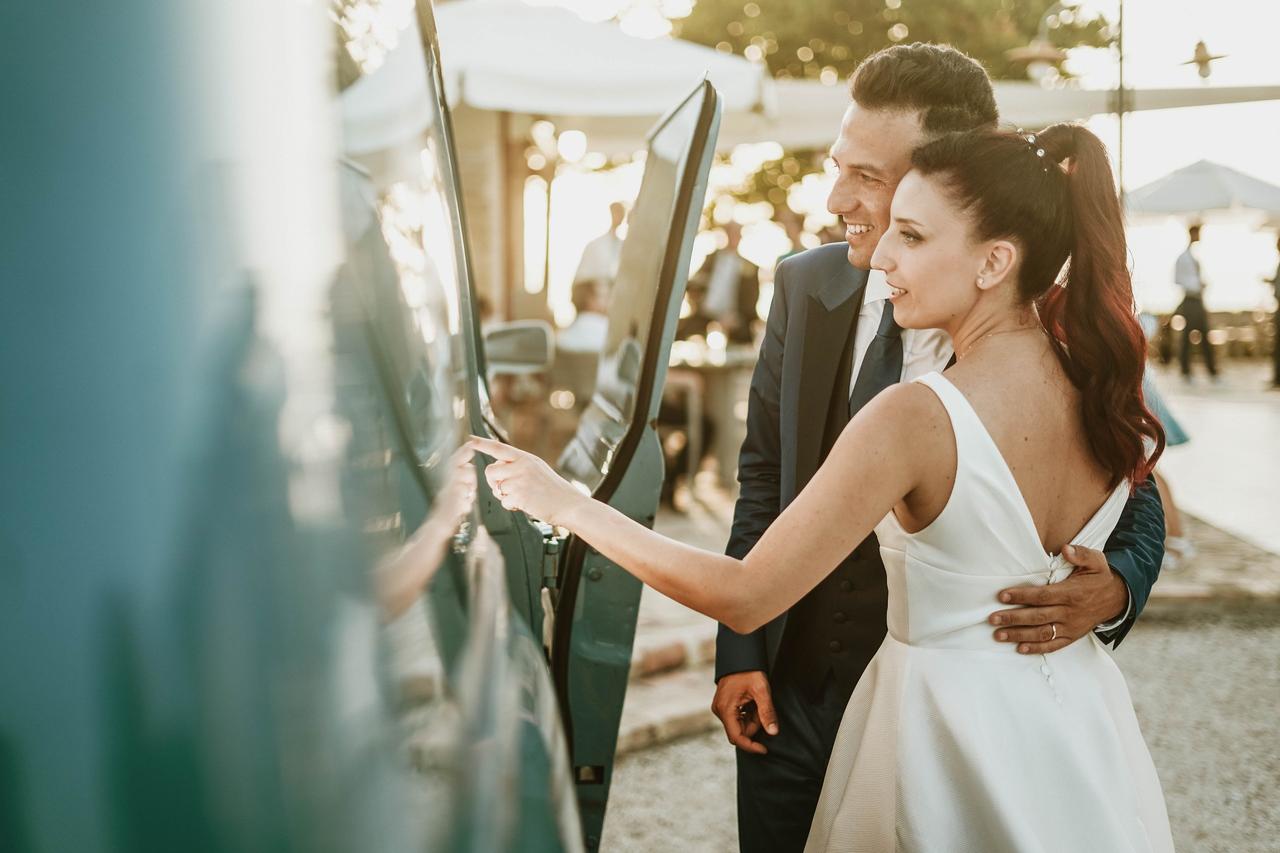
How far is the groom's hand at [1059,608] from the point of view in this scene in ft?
6.04

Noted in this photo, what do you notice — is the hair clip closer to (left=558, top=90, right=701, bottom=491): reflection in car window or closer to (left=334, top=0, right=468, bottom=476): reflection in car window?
(left=558, top=90, right=701, bottom=491): reflection in car window

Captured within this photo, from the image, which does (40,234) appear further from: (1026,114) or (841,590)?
(1026,114)

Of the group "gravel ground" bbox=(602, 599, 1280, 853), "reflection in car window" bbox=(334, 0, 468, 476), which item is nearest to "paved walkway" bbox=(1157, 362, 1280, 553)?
"gravel ground" bbox=(602, 599, 1280, 853)

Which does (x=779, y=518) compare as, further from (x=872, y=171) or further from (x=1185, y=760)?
(x=1185, y=760)

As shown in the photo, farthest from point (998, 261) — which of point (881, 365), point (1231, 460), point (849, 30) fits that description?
point (849, 30)

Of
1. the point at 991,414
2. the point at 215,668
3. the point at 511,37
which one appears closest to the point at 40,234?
the point at 215,668

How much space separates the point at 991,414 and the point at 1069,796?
1.75ft

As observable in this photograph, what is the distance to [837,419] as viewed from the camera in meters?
2.32

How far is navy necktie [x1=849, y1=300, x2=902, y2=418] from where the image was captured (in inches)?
89.7

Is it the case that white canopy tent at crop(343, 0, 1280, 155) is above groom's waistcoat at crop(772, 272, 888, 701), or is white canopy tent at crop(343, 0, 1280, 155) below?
above

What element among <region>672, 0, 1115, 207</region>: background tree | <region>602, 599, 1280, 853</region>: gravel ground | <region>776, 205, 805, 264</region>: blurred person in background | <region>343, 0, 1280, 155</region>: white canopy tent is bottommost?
<region>602, 599, 1280, 853</region>: gravel ground

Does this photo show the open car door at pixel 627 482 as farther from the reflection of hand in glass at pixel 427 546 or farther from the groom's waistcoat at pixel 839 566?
the reflection of hand in glass at pixel 427 546

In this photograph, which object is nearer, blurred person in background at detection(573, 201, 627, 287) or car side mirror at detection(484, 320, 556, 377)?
car side mirror at detection(484, 320, 556, 377)

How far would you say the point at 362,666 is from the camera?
0.85 metres
